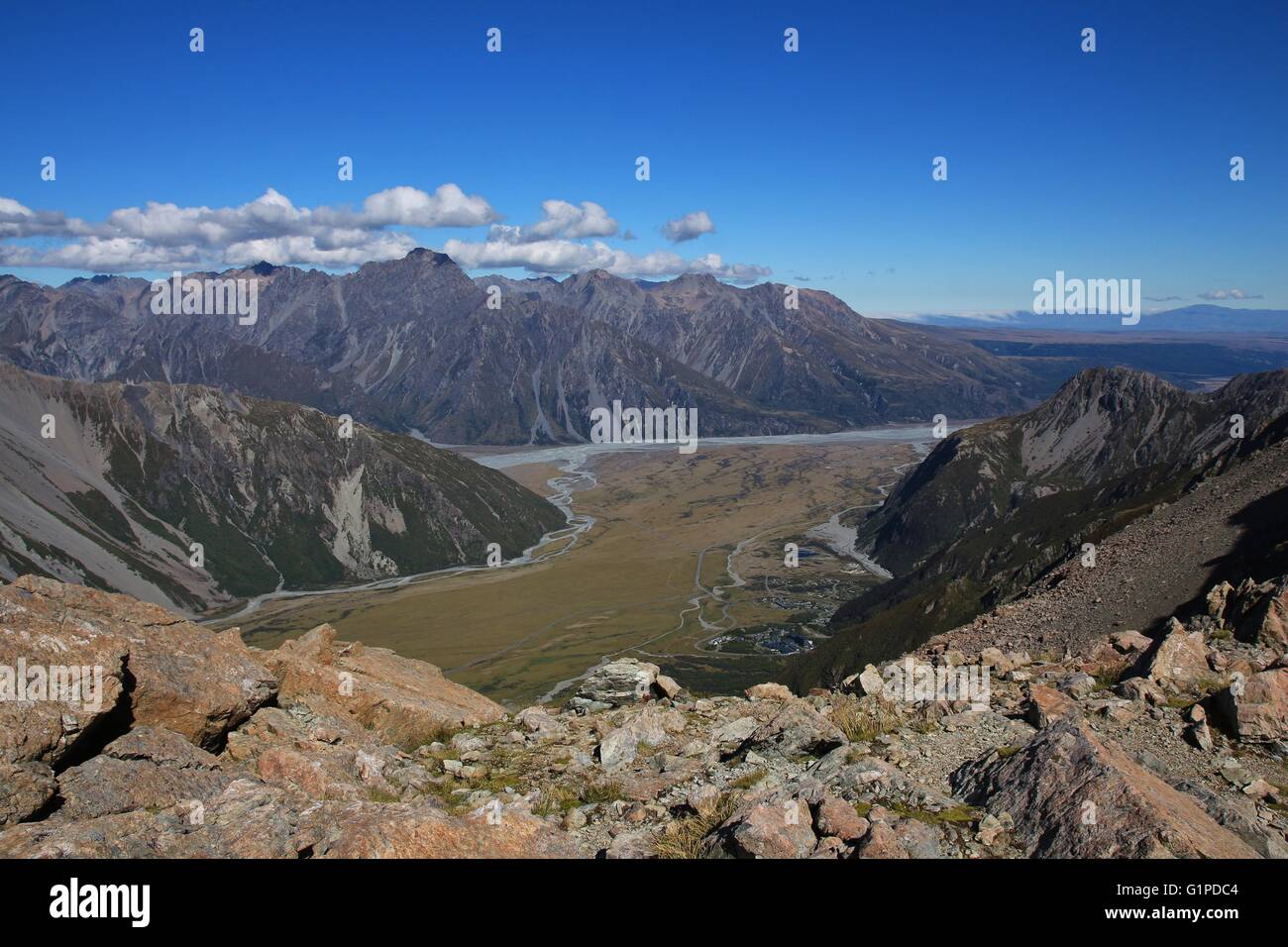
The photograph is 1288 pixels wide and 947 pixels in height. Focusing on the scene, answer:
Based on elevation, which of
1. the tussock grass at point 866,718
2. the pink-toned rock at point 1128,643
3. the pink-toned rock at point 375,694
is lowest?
the pink-toned rock at point 375,694

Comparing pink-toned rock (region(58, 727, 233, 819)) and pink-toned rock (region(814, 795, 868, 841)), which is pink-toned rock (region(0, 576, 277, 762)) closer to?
pink-toned rock (region(58, 727, 233, 819))

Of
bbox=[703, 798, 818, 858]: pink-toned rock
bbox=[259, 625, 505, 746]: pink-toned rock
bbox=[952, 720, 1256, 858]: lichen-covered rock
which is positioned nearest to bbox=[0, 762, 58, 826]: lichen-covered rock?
bbox=[259, 625, 505, 746]: pink-toned rock

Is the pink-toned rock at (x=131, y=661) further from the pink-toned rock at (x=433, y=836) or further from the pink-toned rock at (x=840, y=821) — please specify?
the pink-toned rock at (x=840, y=821)

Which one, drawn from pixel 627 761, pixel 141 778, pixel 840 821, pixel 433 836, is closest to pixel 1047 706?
pixel 840 821

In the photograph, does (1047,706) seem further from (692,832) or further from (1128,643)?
(692,832)

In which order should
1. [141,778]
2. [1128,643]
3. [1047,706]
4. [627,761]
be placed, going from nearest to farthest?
[141,778], [627,761], [1047,706], [1128,643]

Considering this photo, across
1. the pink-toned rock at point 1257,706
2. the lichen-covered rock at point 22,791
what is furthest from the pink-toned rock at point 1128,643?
the lichen-covered rock at point 22,791
